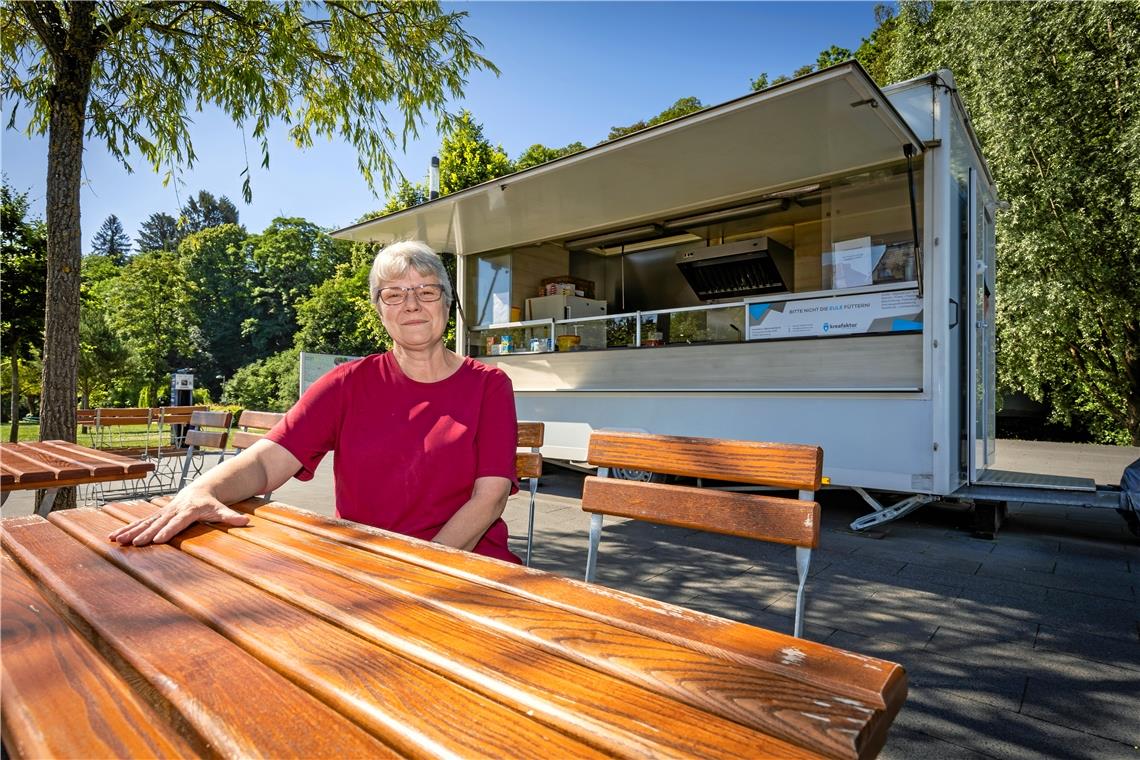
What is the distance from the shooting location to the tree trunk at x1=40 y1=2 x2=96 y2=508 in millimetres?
4148

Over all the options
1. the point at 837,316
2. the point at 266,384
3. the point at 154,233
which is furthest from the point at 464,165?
the point at 154,233

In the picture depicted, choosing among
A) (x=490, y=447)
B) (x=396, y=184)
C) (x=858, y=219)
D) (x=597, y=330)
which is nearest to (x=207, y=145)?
(x=396, y=184)

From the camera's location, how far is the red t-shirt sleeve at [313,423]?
173 cm

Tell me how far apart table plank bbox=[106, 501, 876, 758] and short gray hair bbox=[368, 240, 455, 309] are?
3.48ft

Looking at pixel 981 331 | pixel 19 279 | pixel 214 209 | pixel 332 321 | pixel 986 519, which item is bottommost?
pixel 986 519

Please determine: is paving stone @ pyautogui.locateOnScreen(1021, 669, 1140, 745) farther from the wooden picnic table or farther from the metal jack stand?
the wooden picnic table

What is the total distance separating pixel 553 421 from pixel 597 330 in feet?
3.99

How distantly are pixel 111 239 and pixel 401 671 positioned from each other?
326 feet

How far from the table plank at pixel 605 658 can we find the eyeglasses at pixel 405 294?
1.00 m

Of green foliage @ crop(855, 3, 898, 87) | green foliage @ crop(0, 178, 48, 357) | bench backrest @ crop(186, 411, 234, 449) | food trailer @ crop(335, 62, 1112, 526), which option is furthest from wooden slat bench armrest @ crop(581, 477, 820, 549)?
green foliage @ crop(855, 3, 898, 87)

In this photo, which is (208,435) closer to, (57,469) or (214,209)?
(57,469)

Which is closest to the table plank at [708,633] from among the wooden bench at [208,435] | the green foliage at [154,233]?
the wooden bench at [208,435]

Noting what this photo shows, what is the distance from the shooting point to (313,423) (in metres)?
1.75

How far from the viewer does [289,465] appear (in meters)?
1.73
